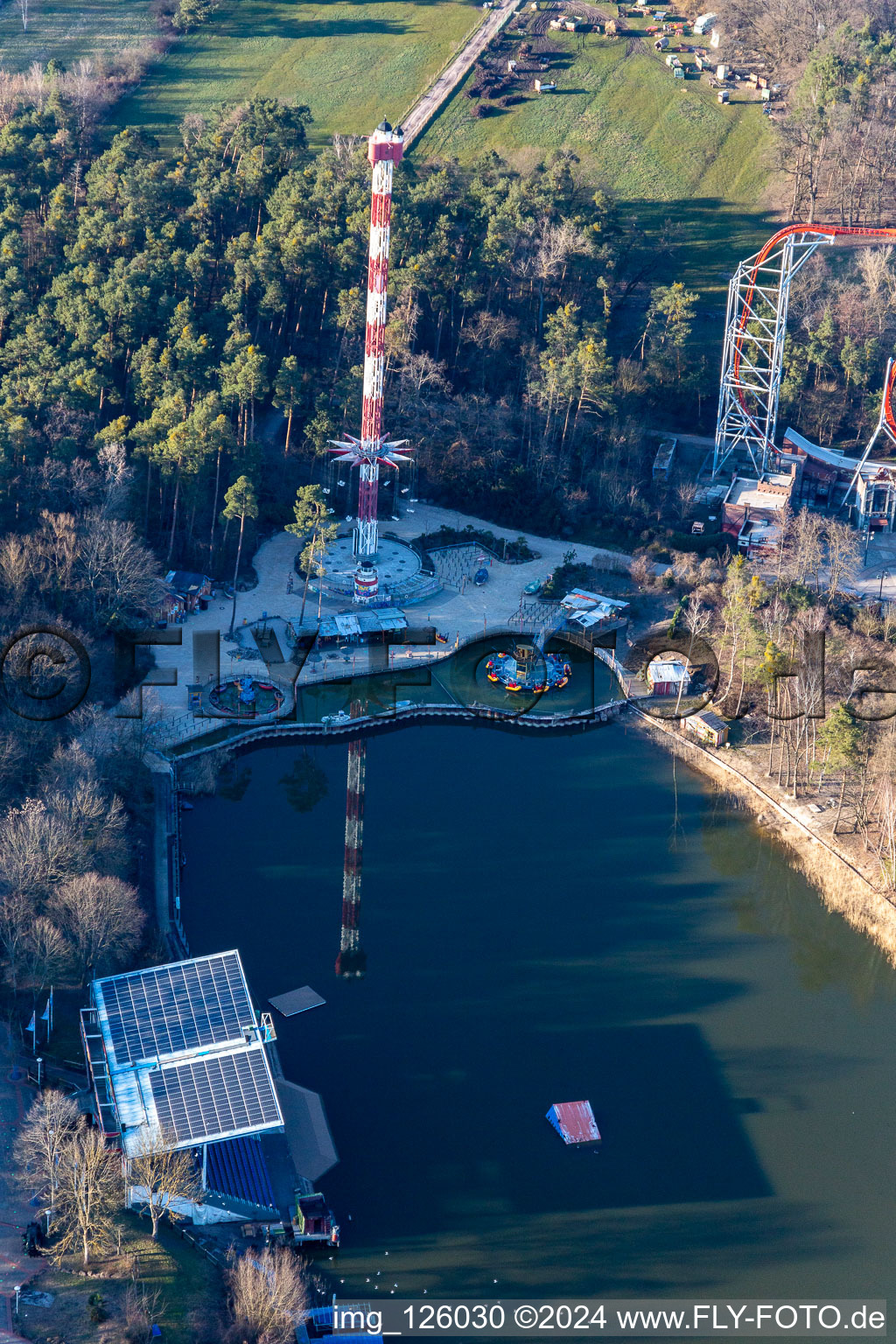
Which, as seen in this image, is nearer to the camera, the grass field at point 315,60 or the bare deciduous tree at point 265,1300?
the bare deciduous tree at point 265,1300

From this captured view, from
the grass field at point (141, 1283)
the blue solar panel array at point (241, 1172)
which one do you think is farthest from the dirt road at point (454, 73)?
the grass field at point (141, 1283)

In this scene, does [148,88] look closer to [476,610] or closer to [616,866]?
[476,610]

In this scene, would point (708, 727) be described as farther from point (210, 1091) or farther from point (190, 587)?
point (210, 1091)

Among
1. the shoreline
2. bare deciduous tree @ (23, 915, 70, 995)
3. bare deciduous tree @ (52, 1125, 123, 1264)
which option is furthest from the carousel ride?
bare deciduous tree @ (52, 1125, 123, 1264)

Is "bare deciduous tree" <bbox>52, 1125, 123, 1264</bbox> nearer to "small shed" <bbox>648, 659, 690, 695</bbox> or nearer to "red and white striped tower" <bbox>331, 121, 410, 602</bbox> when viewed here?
"small shed" <bbox>648, 659, 690, 695</bbox>

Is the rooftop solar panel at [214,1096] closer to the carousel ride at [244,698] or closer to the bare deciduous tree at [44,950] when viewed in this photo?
the bare deciduous tree at [44,950]
